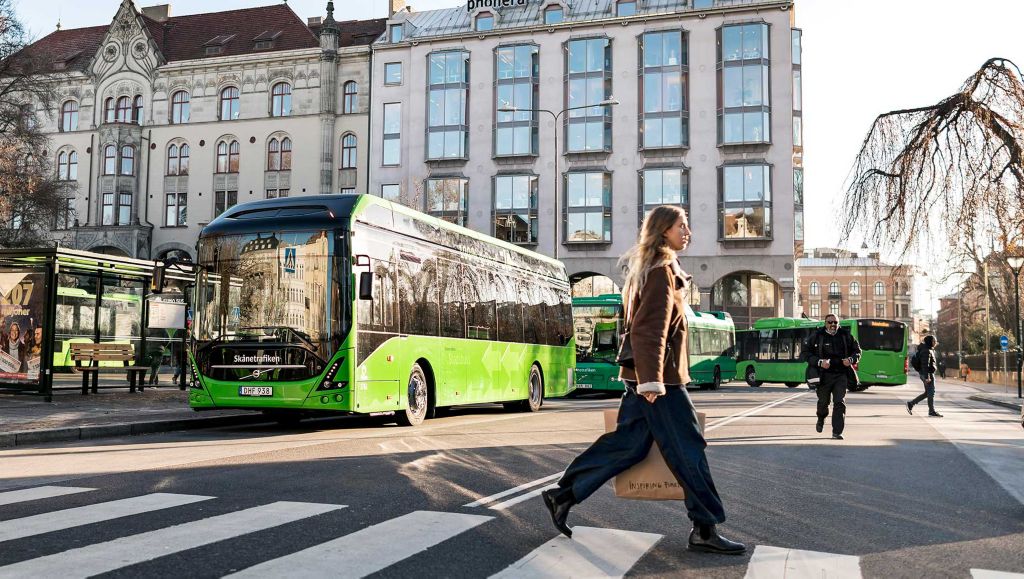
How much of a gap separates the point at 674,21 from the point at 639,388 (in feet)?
164

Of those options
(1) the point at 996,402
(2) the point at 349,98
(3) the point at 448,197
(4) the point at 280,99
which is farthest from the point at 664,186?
(1) the point at 996,402

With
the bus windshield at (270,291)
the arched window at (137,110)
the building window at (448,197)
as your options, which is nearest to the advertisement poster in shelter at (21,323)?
the bus windshield at (270,291)

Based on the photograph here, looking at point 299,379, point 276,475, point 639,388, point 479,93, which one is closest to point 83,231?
point 479,93

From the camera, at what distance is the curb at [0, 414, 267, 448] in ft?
34.7

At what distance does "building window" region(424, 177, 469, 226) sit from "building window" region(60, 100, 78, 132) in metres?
24.8

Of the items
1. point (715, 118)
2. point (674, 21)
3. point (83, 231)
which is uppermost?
point (674, 21)

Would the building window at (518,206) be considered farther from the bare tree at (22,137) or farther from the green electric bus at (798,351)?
the bare tree at (22,137)

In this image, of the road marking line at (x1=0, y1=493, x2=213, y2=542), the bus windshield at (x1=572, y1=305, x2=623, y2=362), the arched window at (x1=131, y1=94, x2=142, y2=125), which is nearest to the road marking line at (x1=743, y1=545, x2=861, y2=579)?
the road marking line at (x1=0, y1=493, x2=213, y2=542)

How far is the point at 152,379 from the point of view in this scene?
24.3 meters

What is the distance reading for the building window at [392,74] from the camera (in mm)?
55844

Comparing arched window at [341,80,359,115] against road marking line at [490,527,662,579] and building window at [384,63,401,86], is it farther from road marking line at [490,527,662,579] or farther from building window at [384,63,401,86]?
road marking line at [490,527,662,579]

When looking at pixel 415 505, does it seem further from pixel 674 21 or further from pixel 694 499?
pixel 674 21

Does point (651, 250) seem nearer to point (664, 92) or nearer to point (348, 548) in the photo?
point (348, 548)

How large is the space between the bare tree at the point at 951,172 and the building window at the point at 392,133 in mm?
38277
